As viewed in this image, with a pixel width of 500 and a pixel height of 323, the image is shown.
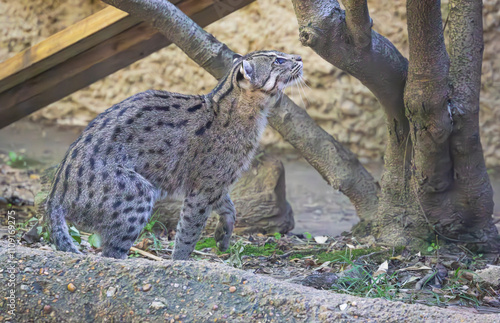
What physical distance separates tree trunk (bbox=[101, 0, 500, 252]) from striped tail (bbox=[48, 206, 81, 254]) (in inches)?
78.4

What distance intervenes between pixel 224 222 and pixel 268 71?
1439 mm

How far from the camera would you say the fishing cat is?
460 centimetres

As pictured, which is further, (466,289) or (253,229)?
(253,229)

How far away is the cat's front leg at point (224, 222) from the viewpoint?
552 cm

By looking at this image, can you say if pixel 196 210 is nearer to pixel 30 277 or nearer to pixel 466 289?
pixel 30 277

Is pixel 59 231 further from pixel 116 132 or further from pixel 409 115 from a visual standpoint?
pixel 409 115

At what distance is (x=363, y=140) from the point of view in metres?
10.6

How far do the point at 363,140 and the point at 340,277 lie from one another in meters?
6.22

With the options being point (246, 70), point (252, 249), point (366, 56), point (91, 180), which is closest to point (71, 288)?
point (91, 180)

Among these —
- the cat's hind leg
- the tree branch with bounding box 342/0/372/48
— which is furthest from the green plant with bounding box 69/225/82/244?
the tree branch with bounding box 342/0/372/48

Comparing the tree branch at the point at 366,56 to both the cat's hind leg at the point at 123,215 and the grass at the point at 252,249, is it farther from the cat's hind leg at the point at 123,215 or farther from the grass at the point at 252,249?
the cat's hind leg at the point at 123,215

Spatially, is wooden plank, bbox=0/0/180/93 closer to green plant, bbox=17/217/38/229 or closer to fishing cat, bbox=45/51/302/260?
fishing cat, bbox=45/51/302/260

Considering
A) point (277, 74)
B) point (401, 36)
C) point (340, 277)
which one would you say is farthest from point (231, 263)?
point (401, 36)

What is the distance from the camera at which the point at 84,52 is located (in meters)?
6.17
